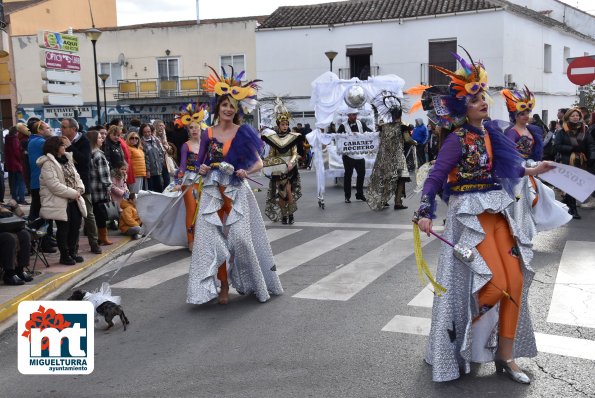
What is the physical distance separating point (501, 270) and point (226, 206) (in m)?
2.99

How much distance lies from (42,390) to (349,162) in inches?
397

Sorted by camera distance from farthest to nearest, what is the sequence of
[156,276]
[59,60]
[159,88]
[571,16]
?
[571,16], [159,88], [59,60], [156,276]

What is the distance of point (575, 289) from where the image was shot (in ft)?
20.9

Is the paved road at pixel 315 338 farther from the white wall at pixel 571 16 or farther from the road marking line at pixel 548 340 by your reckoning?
the white wall at pixel 571 16

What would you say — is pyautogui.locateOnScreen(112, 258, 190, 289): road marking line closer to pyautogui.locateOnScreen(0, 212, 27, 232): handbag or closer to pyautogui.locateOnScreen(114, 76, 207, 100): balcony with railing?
pyautogui.locateOnScreen(0, 212, 27, 232): handbag

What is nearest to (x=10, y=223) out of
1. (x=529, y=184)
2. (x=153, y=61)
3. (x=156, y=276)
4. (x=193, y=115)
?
(x=156, y=276)

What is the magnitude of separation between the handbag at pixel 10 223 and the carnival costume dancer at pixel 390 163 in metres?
6.98

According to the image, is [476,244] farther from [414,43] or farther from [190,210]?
[414,43]

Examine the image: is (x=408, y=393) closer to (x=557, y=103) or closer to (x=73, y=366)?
(x=73, y=366)

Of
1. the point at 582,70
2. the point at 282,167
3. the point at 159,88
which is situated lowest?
the point at 282,167

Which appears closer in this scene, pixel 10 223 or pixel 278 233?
pixel 10 223

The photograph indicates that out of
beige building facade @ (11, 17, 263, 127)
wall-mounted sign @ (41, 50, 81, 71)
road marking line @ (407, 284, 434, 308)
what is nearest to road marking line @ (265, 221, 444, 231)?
road marking line @ (407, 284, 434, 308)

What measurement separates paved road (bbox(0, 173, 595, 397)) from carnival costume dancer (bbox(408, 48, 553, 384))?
224mm

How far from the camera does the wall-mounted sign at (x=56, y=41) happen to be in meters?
13.3
